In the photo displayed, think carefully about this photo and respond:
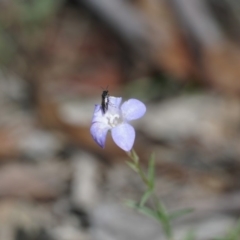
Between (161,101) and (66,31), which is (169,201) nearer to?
(161,101)

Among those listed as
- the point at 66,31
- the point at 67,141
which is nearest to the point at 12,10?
the point at 66,31

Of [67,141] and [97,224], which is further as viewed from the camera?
[67,141]

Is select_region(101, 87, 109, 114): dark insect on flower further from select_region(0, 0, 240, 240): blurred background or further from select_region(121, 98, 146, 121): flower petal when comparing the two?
select_region(0, 0, 240, 240): blurred background

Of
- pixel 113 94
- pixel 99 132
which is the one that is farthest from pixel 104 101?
pixel 113 94

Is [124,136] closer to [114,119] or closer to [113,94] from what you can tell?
[114,119]

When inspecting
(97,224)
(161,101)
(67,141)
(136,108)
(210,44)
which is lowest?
(136,108)

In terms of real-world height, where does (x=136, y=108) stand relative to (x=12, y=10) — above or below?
below

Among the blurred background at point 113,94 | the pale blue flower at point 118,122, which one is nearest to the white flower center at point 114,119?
the pale blue flower at point 118,122
